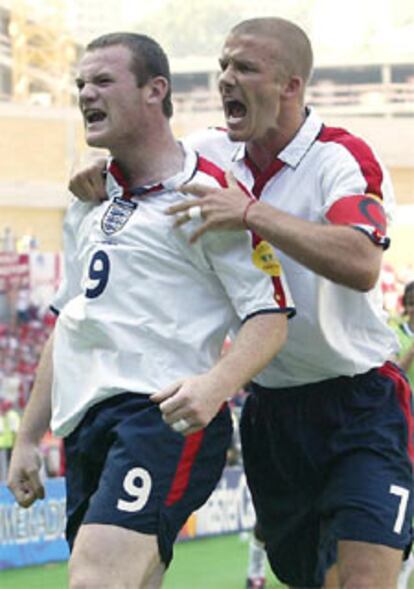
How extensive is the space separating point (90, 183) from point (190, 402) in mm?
940

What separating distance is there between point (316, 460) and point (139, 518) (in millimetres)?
851

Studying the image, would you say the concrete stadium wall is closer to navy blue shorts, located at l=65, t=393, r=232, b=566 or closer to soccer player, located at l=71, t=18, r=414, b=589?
soccer player, located at l=71, t=18, r=414, b=589

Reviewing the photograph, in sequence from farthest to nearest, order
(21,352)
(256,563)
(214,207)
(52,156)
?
1. (52,156)
2. (21,352)
3. (256,563)
4. (214,207)

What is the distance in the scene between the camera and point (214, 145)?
16.5 feet

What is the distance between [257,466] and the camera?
16.6ft

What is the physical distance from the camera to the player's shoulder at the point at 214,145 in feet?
16.3

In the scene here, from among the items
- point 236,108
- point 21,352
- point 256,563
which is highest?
point 236,108

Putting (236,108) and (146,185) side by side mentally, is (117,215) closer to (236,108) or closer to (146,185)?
(146,185)

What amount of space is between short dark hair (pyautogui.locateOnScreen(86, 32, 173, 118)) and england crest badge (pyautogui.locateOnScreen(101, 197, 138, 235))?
27cm

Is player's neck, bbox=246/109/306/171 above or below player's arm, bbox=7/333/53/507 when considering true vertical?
above

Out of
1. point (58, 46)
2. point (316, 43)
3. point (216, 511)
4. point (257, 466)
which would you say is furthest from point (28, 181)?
point (257, 466)

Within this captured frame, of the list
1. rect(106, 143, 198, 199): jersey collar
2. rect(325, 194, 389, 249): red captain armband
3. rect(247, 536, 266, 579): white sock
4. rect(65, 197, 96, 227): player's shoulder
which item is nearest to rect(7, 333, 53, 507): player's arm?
rect(65, 197, 96, 227): player's shoulder

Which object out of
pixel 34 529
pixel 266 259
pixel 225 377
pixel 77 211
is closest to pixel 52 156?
pixel 34 529

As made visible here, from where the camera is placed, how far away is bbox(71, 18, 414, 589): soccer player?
4.59 metres
